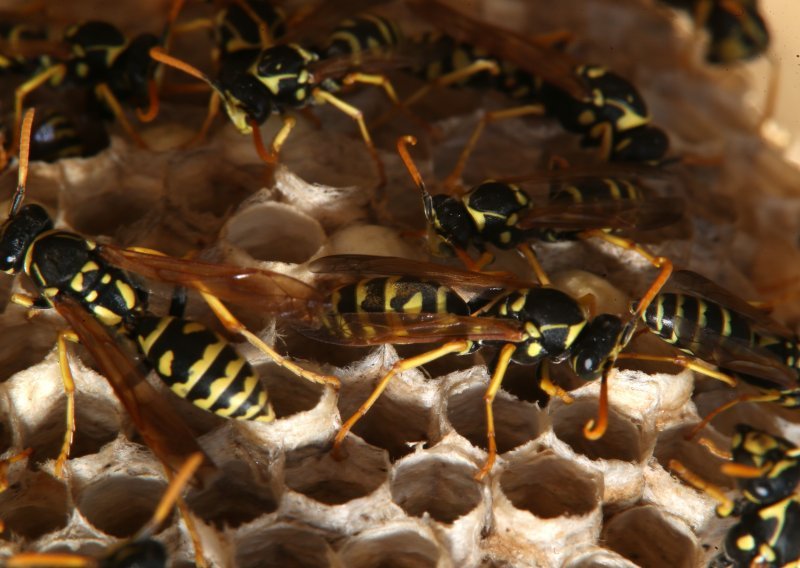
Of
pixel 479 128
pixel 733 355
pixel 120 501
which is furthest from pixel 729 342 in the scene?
pixel 120 501

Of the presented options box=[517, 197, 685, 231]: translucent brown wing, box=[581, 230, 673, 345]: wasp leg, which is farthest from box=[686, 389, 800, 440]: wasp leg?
box=[517, 197, 685, 231]: translucent brown wing

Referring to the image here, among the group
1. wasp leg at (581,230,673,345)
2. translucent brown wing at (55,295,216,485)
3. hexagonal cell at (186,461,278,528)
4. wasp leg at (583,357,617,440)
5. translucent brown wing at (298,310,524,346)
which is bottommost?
hexagonal cell at (186,461,278,528)

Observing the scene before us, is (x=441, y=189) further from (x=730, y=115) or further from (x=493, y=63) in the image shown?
(x=730, y=115)

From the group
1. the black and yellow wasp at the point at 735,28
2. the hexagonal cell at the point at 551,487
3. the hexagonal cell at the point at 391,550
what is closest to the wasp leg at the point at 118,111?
the hexagonal cell at the point at 391,550

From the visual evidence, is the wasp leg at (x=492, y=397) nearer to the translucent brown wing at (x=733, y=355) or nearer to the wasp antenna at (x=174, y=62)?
the translucent brown wing at (x=733, y=355)

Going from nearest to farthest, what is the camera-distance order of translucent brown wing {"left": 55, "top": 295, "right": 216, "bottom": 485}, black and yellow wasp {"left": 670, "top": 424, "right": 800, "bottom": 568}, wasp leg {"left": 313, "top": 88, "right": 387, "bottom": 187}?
translucent brown wing {"left": 55, "top": 295, "right": 216, "bottom": 485}
black and yellow wasp {"left": 670, "top": 424, "right": 800, "bottom": 568}
wasp leg {"left": 313, "top": 88, "right": 387, "bottom": 187}

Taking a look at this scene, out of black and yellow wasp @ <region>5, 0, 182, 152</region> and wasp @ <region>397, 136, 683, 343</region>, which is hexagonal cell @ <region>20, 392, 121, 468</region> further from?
wasp @ <region>397, 136, 683, 343</region>

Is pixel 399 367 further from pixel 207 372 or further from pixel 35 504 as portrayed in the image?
pixel 35 504
